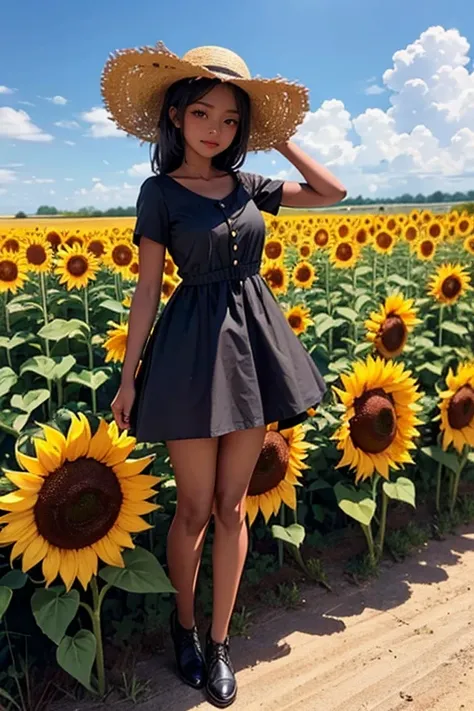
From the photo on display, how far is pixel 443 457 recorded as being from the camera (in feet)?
10.6

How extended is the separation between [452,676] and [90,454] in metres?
1.38

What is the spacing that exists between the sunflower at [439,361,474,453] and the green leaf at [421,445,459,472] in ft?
0.27

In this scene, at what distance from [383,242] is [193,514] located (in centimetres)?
379

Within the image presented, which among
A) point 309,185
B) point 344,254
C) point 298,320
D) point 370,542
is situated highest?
point 309,185

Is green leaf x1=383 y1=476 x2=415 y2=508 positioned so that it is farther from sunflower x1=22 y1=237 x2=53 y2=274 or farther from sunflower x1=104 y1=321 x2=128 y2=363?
sunflower x1=22 y1=237 x2=53 y2=274

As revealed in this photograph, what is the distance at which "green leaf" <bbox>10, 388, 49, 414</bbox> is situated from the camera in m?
2.36

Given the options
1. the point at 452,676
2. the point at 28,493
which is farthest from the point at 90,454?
the point at 452,676

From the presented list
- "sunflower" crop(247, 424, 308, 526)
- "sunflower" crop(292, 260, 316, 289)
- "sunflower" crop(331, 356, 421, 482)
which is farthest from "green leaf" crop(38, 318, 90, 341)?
"sunflower" crop(292, 260, 316, 289)

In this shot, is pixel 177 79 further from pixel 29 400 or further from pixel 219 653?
pixel 219 653

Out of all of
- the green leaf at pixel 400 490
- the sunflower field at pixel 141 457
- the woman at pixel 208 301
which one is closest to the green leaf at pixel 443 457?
the sunflower field at pixel 141 457

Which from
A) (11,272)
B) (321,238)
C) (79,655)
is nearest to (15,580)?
(79,655)

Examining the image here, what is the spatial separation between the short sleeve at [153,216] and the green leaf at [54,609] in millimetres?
1012

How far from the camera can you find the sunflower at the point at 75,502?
5.95 ft

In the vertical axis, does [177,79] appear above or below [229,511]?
above
